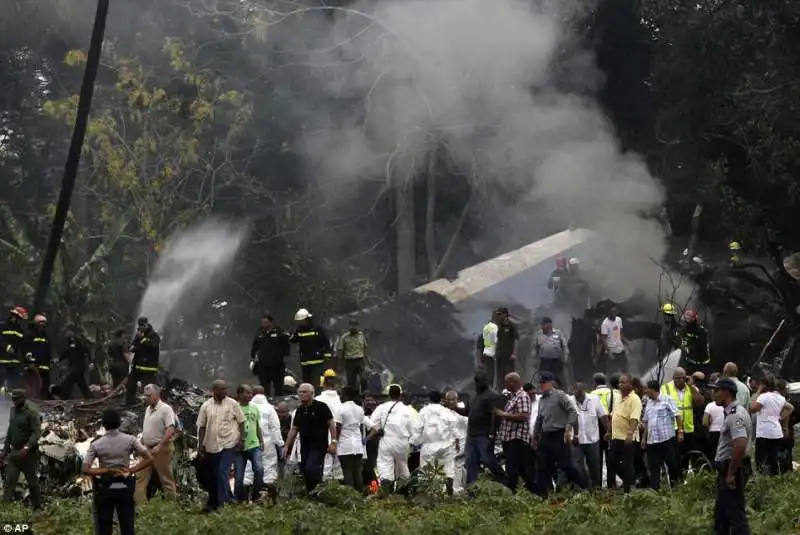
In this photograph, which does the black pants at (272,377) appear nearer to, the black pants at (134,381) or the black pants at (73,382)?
the black pants at (134,381)

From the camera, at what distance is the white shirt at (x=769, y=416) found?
42.8 ft

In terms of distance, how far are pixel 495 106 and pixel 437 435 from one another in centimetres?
1183

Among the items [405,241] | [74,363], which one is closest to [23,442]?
[74,363]

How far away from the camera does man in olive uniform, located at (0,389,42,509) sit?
43.9 feet

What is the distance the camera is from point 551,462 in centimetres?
1366

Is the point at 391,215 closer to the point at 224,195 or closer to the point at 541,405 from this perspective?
the point at 224,195

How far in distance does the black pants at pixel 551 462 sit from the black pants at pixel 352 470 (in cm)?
183

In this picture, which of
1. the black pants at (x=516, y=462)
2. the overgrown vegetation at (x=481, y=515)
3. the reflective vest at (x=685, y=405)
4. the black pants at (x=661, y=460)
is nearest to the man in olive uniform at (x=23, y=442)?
the overgrown vegetation at (x=481, y=515)

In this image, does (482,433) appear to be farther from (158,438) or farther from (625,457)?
(158,438)

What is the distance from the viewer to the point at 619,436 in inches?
557

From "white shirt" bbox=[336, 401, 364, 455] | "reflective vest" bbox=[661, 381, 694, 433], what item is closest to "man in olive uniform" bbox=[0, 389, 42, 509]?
"white shirt" bbox=[336, 401, 364, 455]

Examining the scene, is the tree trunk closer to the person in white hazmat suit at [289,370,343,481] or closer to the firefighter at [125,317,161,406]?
the firefighter at [125,317,161,406]

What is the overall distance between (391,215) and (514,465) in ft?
53.7

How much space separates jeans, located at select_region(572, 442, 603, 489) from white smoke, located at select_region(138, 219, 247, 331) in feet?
44.2
